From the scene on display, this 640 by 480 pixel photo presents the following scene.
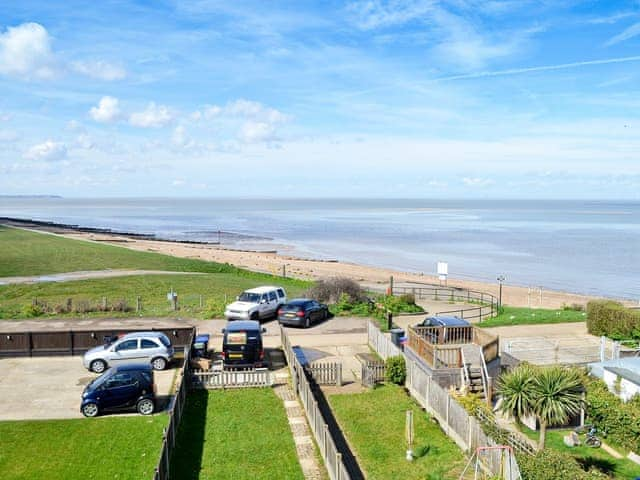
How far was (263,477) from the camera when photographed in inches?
516

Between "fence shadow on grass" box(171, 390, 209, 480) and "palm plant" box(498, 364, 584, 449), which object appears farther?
"palm plant" box(498, 364, 584, 449)

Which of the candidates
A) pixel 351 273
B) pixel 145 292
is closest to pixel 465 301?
pixel 145 292

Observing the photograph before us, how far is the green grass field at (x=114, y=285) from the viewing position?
103 feet

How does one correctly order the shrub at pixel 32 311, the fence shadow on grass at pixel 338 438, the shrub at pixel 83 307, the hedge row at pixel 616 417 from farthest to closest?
the shrub at pixel 83 307, the shrub at pixel 32 311, the hedge row at pixel 616 417, the fence shadow on grass at pixel 338 438

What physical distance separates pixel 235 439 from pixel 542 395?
25.8ft

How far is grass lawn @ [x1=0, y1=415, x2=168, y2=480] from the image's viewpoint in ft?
43.4

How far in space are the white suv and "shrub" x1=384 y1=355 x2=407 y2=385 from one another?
1074cm

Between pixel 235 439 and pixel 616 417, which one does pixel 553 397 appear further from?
pixel 235 439

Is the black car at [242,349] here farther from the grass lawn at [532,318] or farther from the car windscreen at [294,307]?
the grass lawn at [532,318]

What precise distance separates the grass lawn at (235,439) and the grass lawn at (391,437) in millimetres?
1774

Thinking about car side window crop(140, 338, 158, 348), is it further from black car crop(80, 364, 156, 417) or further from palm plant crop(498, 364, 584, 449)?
palm plant crop(498, 364, 584, 449)

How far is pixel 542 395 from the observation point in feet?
46.6

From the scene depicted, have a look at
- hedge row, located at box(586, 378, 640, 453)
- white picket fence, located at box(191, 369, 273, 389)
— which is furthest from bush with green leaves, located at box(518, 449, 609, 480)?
white picket fence, located at box(191, 369, 273, 389)

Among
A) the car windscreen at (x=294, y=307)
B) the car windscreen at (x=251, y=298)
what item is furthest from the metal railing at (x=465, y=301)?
the car windscreen at (x=251, y=298)
